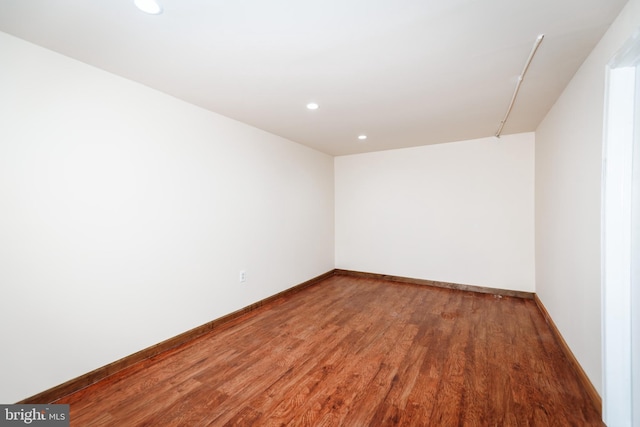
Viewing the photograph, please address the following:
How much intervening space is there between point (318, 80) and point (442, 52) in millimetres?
957

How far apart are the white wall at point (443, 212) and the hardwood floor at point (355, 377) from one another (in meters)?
1.05

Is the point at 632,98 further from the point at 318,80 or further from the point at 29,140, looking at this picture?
the point at 29,140

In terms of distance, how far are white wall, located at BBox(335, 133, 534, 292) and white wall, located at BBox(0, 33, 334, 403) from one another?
96.3 inches

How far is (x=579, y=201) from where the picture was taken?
2094mm

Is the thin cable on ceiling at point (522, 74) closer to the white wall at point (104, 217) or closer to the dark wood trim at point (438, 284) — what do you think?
the dark wood trim at point (438, 284)

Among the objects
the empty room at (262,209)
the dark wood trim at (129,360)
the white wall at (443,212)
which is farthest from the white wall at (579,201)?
the dark wood trim at (129,360)

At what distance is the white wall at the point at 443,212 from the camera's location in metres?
3.98

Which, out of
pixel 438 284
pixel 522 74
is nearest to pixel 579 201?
pixel 522 74

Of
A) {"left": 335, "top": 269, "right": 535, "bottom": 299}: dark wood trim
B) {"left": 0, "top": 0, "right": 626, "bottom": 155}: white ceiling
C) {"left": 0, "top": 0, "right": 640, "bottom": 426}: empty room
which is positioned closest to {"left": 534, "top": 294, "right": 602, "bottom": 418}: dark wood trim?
{"left": 0, "top": 0, "right": 640, "bottom": 426}: empty room

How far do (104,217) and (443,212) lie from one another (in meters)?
4.47

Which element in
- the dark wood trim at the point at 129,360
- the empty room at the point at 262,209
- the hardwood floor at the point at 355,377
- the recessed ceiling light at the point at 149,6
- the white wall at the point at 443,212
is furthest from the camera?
the white wall at the point at 443,212

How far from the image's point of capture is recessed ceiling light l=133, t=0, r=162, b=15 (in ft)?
4.57

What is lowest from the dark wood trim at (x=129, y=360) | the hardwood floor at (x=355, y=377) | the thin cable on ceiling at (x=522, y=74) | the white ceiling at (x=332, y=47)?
the hardwood floor at (x=355, y=377)

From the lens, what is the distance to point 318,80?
→ 2270 mm
